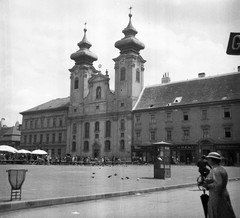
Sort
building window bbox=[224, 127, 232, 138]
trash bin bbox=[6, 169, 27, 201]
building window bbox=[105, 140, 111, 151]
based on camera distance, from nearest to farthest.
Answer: trash bin bbox=[6, 169, 27, 201] < building window bbox=[224, 127, 232, 138] < building window bbox=[105, 140, 111, 151]

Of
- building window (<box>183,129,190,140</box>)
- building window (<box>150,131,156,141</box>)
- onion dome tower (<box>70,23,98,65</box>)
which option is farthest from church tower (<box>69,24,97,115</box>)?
building window (<box>183,129,190,140</box>)

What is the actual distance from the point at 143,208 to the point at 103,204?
1356 mm

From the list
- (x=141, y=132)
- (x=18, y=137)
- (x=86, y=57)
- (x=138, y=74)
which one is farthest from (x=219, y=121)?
(x=18, y=137)

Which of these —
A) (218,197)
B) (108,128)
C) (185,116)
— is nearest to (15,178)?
(218,197)

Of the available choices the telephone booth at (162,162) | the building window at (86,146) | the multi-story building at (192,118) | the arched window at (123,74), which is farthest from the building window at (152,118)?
the telephone booth at (162,162)

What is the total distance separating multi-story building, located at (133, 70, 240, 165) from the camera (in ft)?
159

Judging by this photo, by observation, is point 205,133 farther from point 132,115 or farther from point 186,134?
point 132,115

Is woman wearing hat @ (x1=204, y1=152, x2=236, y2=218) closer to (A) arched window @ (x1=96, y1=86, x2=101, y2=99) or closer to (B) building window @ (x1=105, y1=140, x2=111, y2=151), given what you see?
(B) building window @ (x1=105, y1=140, x2=111, y2=151)

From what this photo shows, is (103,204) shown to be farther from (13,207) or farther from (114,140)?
(114,140)

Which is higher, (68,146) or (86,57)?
(86,57)

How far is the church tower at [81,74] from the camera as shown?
6819 centimetres

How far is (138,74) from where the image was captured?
62281 mm

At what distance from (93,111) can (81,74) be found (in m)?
8.46

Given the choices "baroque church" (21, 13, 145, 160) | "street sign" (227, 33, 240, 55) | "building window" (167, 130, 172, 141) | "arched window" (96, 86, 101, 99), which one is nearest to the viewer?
"street sign" (227, 33, 240, 55)
